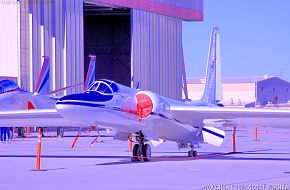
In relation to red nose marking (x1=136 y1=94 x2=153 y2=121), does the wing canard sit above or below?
below

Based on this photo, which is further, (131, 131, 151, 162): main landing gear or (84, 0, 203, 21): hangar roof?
(84, 0, 203, 21): hangar roof

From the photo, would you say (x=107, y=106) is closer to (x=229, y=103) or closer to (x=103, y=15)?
(x=103, y=15)

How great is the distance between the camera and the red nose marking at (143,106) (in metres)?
19.5

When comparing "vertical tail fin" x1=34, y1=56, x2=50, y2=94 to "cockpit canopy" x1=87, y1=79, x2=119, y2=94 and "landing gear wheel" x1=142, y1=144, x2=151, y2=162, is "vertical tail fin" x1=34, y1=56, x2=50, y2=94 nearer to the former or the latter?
"landing gear wheel" x1=142, y1=144, x2=151, y2=162

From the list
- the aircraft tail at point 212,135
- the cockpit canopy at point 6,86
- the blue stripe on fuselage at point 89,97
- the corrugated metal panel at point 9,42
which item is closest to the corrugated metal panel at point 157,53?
the corrugated metal panel at point 9,42

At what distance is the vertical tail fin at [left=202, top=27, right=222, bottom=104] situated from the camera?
25.2m

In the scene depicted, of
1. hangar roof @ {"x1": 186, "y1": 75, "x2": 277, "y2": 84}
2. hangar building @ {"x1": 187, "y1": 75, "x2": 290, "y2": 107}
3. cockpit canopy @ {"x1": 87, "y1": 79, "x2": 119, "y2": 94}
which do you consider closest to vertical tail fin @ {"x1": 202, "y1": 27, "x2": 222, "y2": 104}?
cockpit canopy @ {"x1": 87, "y1": 79, "x2": 119, "y2": 94}

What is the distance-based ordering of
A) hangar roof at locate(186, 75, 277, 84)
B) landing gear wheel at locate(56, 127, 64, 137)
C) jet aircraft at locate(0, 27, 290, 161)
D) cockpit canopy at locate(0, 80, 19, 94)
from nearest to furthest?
jet aircraft at locate(0, 27, 290, 161)
cockpit canopy at locate(0, 80, 19, 94)
landing gear wheel at locate(56, 127, 64, 137)
hangar roof at locate(186, 75, 277, 84)

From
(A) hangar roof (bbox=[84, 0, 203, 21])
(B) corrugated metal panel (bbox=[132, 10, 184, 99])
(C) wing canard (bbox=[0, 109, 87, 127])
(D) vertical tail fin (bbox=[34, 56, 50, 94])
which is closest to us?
(C) wing canard (bbox=[0, 109, 87, 127])

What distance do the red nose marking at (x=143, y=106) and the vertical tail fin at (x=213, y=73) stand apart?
5.45 meters

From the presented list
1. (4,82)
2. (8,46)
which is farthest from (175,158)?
(8,46)

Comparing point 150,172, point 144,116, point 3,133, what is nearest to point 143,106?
point 144,116

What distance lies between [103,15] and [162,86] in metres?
7.76

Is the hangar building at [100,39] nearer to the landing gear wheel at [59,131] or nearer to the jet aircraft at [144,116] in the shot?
the landing gear wheel at [59,131]
